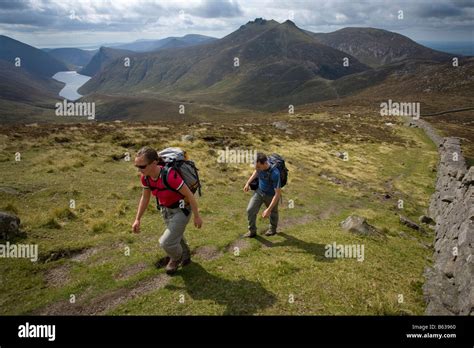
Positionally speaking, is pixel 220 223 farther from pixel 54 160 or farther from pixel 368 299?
pixel 54 160

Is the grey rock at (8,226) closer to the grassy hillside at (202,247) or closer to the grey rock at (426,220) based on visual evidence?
the grassy hillside at (202,247)

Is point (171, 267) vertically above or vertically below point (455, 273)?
above

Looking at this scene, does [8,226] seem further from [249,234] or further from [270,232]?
[270,232]

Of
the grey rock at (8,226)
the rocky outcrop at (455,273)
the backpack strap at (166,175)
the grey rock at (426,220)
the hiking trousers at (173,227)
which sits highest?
the backpack strap at (166,175)

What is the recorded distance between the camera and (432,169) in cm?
4122

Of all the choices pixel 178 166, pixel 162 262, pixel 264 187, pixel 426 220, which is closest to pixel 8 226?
pixel 162 262

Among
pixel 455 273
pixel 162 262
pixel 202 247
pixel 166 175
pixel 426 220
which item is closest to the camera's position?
pixel 166 175

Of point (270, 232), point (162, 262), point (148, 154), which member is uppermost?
point (148, 154)

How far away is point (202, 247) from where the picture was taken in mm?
12867

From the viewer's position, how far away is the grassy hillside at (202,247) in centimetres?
916

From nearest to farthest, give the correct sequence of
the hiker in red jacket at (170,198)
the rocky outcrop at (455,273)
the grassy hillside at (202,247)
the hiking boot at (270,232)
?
the hiker in red jacket at (170,198) → the grassy hillside at (202,247) → the rocky outcrop at (455,273) → the hiking boot at (270,232)

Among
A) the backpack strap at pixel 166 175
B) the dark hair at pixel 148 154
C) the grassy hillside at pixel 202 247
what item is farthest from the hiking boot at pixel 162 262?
the dark hair at pixel 148 154

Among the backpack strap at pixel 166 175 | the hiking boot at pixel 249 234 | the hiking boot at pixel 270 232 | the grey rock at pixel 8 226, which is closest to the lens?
the backpack strap at pixel 166 175
